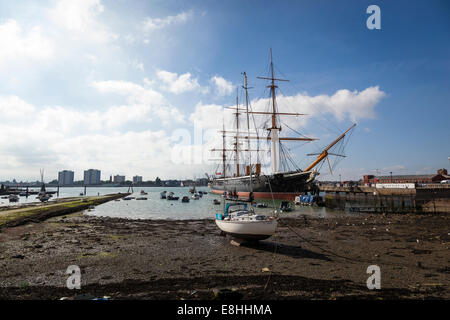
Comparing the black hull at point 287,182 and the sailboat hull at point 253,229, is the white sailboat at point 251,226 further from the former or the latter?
the black hull at point 287,182

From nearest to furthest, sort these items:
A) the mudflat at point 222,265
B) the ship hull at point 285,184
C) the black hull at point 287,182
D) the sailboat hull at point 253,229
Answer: the mudflat at point 222,265
the sailboat hull at point 253,229
the black hull at point 287,182
the ship hull at point 285,184

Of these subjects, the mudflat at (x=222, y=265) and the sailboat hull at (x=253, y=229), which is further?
the sailboat hull at (x=253, y=229)

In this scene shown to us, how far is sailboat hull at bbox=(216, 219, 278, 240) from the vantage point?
14117 millimetres

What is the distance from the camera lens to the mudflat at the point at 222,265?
8195mm

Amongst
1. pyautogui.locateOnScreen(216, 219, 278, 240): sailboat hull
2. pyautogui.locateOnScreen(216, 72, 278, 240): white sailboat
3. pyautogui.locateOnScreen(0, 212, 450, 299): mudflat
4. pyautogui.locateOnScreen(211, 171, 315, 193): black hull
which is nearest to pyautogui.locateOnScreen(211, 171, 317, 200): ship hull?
pyautogui.locateOnScreen(211, 171, 315, 193): black hull

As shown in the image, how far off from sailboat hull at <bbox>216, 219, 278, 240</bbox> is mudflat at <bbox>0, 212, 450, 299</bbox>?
90 cm

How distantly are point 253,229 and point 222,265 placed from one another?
10.9ft

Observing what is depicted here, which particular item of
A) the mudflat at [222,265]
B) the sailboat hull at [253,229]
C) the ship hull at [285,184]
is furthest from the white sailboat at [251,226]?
the ship hull at [285,184]

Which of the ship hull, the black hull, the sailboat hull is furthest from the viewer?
the ship hull

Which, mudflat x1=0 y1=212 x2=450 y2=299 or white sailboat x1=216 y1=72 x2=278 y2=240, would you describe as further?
white sailboat x1=216 y1=72 x2=278 y2=240

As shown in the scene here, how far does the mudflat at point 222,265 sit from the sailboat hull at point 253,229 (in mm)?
901

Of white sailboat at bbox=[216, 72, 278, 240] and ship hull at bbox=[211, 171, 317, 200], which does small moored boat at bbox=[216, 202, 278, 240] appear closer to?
white sailboat at bbox=[216, 72, 278, 240]
